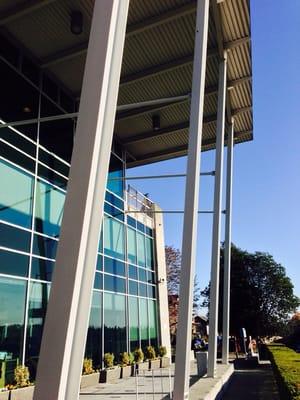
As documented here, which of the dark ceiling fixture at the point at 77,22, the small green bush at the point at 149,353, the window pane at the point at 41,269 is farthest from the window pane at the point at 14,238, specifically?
the small green bush at the point at 149,353

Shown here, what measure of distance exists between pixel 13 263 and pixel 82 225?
8.99m

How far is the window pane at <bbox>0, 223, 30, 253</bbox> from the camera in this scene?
1166 cm

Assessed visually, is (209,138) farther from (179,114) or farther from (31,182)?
(31,182)

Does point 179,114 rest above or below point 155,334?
above

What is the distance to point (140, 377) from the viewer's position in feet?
58.1

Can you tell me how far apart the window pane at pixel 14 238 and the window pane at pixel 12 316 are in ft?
2.99

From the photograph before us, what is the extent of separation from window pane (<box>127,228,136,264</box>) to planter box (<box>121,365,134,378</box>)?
15.6 feet

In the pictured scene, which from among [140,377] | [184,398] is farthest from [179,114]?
[184,398]

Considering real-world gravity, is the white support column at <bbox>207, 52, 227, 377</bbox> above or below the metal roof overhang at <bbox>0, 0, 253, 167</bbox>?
below

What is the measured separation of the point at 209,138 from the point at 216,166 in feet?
21.7

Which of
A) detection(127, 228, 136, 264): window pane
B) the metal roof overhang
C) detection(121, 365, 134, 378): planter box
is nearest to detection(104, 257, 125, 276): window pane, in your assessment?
detection(127, 228, 136, 264): window pane

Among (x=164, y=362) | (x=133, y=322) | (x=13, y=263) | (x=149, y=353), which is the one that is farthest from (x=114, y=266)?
(x=13, y=263)

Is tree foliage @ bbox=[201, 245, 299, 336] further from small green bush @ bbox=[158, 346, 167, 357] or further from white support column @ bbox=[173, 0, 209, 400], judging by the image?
white support column @ bbox=[173, 0, 209, 400]

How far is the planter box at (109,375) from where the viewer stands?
15.5 m
